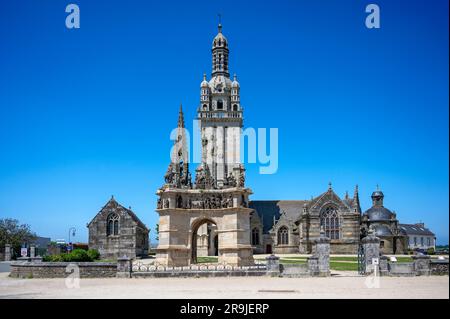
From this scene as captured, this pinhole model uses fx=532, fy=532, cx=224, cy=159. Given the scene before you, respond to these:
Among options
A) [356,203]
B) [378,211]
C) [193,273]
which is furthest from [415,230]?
[193,273]

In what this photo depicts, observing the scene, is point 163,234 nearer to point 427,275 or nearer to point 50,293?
point 50,293

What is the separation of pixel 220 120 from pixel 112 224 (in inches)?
817

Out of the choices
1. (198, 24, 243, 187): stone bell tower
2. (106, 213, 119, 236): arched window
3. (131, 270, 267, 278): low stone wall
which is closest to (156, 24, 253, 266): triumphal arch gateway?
(131, 270, 267, 278): low stone wall

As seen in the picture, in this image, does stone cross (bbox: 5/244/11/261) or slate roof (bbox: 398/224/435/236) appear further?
slate roof (bbox: 398/224/435/236)

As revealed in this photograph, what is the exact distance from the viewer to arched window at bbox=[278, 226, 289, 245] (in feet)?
244

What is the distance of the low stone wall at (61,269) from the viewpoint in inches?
1281

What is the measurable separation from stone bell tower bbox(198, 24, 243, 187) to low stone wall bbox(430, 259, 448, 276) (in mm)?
41029

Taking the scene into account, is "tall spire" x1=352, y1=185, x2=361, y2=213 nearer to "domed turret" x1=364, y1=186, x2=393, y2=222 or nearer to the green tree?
"domed turret" x1=364, y1=186, x2=393, y2=222

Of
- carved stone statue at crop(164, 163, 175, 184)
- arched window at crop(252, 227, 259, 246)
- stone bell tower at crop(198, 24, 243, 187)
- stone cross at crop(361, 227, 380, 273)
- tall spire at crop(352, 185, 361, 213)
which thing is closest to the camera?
stone cross at crop(361, 227, 380, 273)

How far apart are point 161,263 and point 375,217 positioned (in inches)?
1714

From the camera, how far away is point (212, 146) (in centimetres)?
7312

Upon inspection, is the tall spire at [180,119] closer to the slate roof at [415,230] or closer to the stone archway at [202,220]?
the stone archway at [202,220]
